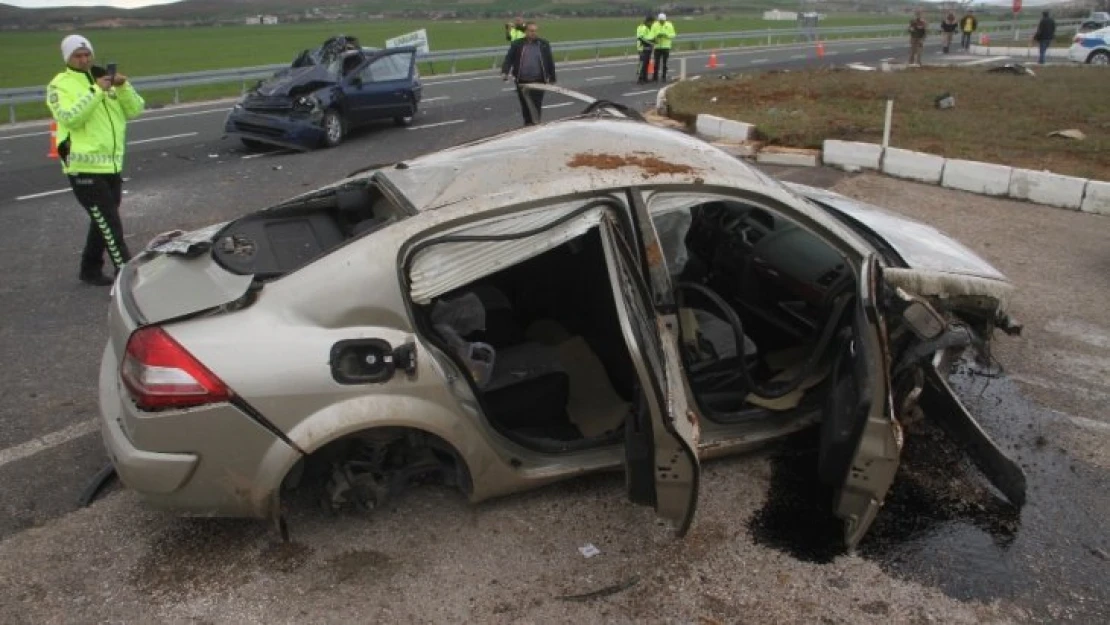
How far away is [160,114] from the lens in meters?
16.3

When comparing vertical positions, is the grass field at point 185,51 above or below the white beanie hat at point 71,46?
below

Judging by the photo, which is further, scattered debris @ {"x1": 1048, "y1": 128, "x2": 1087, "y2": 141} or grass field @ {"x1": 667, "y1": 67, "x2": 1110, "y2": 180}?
scattered debris @ {"x1": 1048, "y1": 128, "x2": 1087, "y2": 141}

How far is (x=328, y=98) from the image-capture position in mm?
12055

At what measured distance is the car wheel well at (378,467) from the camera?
3.18 meters

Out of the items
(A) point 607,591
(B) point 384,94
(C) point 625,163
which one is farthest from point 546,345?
(B) point 384,94

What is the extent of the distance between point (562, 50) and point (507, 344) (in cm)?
2390

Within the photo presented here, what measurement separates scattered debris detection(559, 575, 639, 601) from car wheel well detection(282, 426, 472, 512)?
1.92ft

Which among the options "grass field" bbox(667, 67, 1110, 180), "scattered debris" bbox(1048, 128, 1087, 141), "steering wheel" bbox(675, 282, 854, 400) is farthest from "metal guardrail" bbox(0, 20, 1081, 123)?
"steering wheel" bbox(675, 282, 854, 400)

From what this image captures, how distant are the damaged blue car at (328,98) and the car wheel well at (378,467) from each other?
361 inches

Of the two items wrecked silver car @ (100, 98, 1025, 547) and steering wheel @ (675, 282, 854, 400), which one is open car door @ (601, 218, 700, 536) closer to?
wrecked silver car @ (100, 98, 1025, 547)

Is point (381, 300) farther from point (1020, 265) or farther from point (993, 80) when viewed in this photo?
point (993, 80)

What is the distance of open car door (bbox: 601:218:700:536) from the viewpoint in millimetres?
2797

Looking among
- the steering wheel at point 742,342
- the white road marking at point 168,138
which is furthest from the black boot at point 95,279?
the white road marking at point 168,138

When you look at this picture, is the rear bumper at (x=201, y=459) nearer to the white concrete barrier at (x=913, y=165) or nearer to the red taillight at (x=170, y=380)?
the red taillight at (x=170, y=380)
